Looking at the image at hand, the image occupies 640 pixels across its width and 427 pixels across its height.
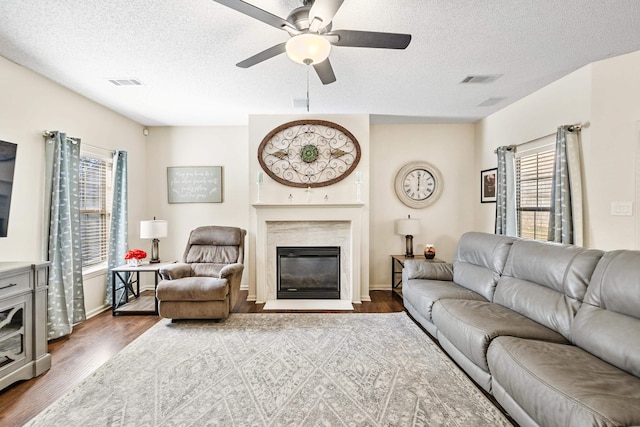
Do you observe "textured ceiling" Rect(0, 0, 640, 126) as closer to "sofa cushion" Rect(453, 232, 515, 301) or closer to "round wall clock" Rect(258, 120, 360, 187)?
"round wall clock" Rect(258, 120, 360, 187)

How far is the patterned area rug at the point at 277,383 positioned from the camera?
1857 mm

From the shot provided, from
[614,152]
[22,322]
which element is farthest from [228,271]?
[614,152]

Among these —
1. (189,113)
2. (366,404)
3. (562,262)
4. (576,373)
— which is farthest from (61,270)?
(562,262)

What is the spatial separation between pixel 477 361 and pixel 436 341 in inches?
36.0

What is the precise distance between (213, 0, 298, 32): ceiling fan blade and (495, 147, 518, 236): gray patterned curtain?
10.9 feet

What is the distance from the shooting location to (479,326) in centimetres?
211

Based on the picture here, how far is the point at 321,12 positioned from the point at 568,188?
2901 mm

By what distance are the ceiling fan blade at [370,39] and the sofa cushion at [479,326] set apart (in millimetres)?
1994

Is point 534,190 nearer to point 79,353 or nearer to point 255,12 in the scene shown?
point 255,12

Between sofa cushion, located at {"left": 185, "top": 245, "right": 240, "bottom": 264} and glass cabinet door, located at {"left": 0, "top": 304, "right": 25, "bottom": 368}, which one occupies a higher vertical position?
sofa cushion, located at {"left": 185, "top": 245, "right": 240, "bottom": 264}

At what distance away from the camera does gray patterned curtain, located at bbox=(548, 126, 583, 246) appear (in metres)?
2.86

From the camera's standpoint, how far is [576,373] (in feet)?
4.88

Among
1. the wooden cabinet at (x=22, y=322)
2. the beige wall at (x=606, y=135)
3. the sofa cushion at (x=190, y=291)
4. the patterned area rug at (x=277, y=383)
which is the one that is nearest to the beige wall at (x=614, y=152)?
the beige wall at (x=606, y=135)

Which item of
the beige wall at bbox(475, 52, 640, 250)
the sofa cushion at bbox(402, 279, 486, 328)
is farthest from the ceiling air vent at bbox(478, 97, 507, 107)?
the sofa cushion at bbox(402, 279, 486, 328)
